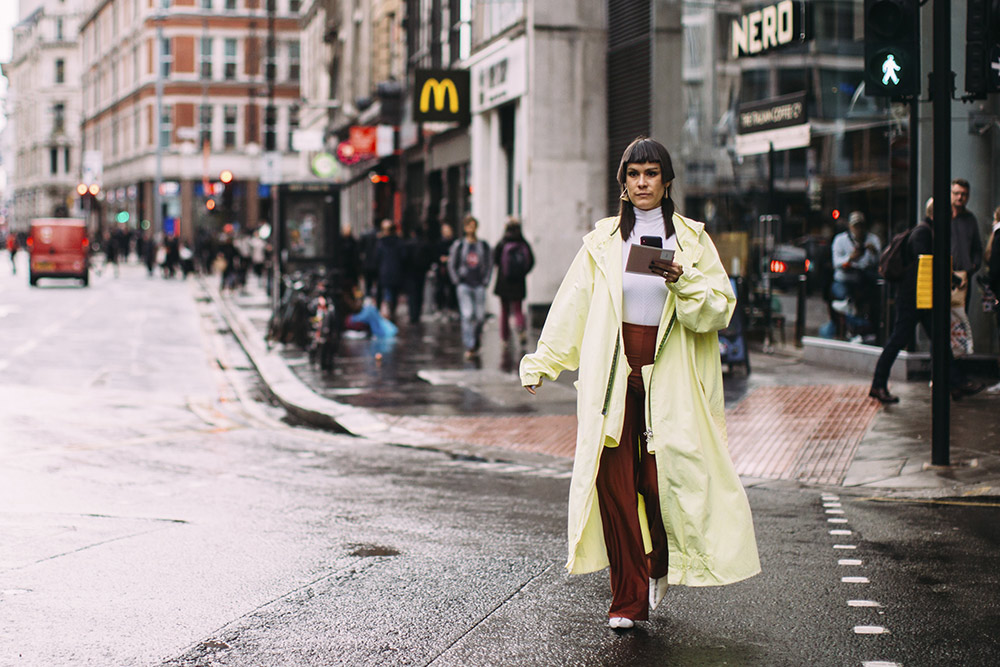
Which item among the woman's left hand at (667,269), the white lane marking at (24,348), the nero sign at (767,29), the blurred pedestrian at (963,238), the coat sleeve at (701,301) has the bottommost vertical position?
the white lane marking at (24,348)

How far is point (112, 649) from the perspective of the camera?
15.6ft

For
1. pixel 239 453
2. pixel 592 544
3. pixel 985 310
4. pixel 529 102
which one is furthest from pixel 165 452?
pixel 529 102

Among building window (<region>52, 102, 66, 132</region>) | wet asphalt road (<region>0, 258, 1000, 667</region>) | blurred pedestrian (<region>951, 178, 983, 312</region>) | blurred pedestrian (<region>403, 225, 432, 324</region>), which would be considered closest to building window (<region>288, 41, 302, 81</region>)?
building window (<region>52, 102, 66, 132</region>)

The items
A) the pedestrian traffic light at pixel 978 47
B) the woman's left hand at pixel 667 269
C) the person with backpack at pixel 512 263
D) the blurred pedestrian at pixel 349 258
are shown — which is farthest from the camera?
the blurred pedestrian at pixel 349 258

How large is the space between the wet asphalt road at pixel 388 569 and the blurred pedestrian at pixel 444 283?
525 inches

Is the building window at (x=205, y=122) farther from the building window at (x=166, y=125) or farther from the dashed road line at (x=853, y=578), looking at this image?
the dashed road line at (x=853, y=578)

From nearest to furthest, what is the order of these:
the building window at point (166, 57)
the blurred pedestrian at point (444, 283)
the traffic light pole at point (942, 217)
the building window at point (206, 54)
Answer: the traffic light pole at point (942, 217)
the blurred pedestrian at point (444, 283)
the building window at point (206, 54)
the building window at point (166, 57)

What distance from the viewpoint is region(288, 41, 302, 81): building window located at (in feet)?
251

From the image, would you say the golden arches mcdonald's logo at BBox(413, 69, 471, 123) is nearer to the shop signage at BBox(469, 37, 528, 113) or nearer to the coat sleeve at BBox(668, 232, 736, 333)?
the shop signage at BBox(469, 37, 528, 113)

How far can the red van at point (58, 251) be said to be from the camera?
40.2m

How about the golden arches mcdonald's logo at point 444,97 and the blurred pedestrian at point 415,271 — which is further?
the golden arches mcdonald's logo at point 444,97

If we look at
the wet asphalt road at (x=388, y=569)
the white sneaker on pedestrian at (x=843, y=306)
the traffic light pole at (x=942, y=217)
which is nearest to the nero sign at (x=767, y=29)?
the white sneaker on pedestrian at (x=843, y=306)

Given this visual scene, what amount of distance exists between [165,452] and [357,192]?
38.2 meters

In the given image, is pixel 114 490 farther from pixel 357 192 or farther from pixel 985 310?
pixel 357 192
